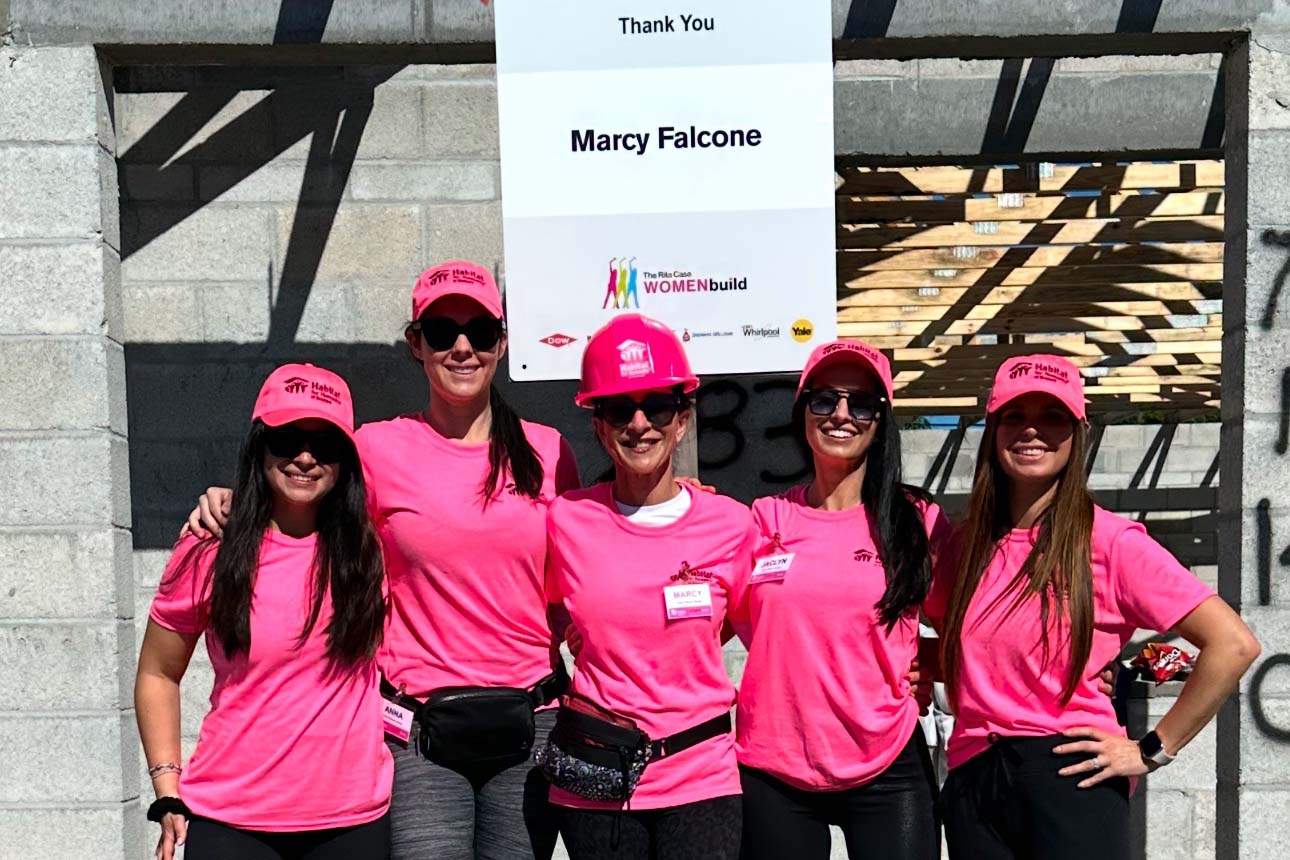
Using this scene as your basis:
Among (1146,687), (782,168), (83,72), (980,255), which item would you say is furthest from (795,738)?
(980,255)

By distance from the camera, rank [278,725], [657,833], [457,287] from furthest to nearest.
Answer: [457,287] → [657,833] → [278,725]

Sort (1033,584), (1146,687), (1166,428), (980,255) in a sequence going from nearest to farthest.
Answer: (1033,584), (1146,687), (980,255), (1166,428)

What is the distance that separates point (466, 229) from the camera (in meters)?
4.96

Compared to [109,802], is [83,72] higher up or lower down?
higher up

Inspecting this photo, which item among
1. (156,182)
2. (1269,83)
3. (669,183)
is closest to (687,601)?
(669,183)

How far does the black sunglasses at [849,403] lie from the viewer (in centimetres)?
316

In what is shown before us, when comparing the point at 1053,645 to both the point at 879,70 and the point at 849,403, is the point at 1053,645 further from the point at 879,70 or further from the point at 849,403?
the point at 879,70

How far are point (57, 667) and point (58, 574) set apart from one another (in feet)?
0.88

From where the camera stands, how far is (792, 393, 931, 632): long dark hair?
9.96ft

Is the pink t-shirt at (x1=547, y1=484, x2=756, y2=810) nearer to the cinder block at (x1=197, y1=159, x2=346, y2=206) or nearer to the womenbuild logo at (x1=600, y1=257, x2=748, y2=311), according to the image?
the womenbuild logo at (x1=600, y1=257, x2=748, y2=311)

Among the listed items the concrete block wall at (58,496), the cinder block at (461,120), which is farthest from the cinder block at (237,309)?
the concrete block wall at (58,496)

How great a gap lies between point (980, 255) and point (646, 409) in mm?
5703

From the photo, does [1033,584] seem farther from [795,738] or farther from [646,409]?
[646,409]

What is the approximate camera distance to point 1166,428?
1386 centimetres
